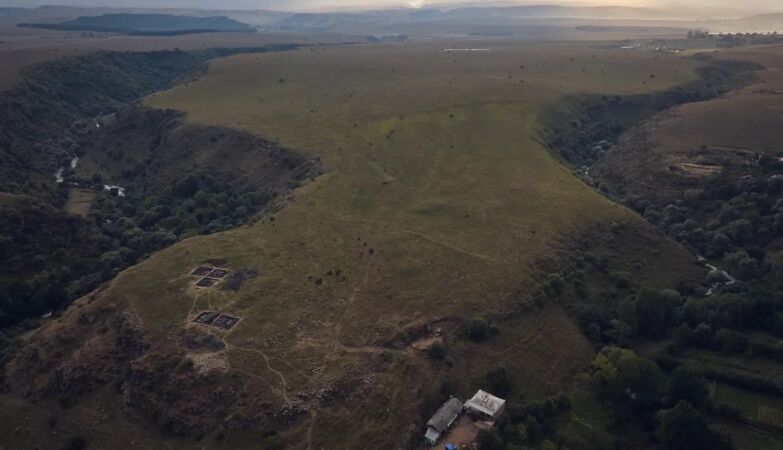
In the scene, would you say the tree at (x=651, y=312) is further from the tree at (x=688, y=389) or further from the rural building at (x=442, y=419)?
the rural building at (x=442, y=419)

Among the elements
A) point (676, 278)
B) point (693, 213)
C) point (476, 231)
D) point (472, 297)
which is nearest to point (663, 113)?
point (693, 213)

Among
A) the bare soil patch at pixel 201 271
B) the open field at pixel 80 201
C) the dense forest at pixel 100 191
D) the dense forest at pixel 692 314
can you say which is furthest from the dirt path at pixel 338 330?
the open field at pixel 80 201

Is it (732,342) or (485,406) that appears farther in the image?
(732,342)

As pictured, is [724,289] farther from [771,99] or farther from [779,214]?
[771,99]

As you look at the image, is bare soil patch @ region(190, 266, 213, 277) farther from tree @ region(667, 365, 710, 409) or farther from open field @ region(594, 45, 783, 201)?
open field @ region(594, 45, 783, 201)

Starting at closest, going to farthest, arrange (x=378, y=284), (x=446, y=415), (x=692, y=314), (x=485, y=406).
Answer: (x=446, y=415)
(x=485, y=406)
(x=692, y=314)
(x=378, y=284)

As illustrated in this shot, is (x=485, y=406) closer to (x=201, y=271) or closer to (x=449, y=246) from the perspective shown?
(x=449, y=246)

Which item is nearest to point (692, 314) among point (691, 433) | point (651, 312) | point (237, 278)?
point (651, 312)
